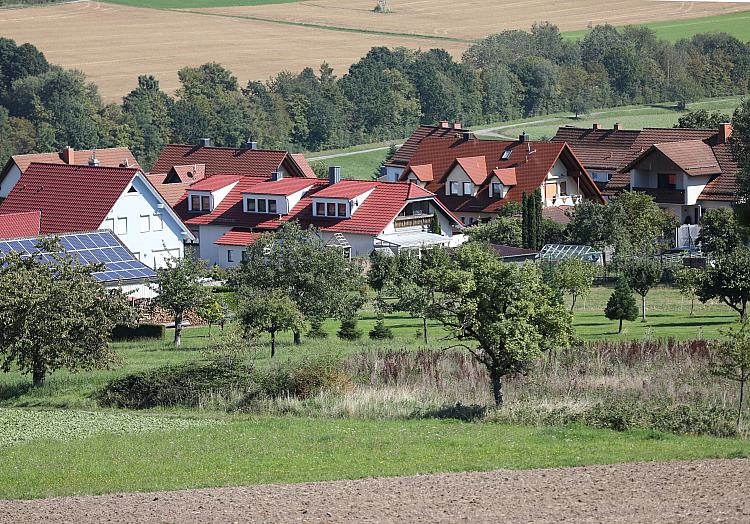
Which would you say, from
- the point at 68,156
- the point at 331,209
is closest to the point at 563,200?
the point at 331,209

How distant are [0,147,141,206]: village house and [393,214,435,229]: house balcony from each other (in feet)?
49.7

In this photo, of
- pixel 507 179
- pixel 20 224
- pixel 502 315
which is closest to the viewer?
pixel 502 315

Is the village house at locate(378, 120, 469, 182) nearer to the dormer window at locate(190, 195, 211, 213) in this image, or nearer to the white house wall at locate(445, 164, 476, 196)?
the white house wall at locate(445, 164, 476, 196)

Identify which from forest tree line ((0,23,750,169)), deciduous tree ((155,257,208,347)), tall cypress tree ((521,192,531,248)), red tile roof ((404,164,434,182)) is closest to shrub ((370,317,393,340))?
deciduous tree ((155,257,208,347))

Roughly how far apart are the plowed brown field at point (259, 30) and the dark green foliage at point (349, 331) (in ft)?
296

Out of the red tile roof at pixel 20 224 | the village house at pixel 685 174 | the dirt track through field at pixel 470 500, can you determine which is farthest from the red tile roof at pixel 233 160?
the dirt track through field at pixel 470 500

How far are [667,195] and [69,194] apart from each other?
1303 inches

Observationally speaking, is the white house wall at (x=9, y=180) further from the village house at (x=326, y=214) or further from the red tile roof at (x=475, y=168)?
the red tile roof at (x=475, y=168)

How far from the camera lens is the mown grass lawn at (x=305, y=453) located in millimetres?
23969

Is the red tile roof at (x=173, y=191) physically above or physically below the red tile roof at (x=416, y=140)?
below

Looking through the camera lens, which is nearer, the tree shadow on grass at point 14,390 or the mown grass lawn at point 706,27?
the tree shadow on grass at point 14,390

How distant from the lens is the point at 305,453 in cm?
2586

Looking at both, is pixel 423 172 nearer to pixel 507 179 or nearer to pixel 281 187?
pixel 507 179

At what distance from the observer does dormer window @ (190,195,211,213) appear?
74500 mm
